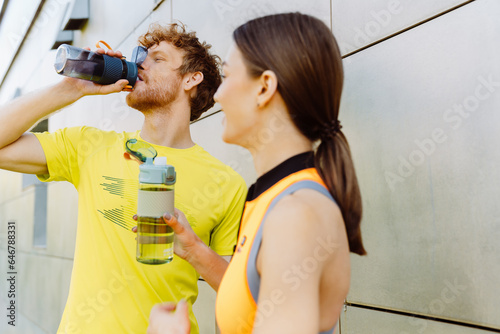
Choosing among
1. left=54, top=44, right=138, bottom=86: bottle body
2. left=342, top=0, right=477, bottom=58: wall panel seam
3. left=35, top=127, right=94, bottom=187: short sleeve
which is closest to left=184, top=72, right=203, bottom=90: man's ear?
left=54, top=44, right=138, bottom=86: bottle body

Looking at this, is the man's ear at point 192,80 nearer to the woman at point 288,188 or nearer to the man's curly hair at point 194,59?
the man's curly hair at point 194,59

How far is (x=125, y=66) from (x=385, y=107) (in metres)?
1.27

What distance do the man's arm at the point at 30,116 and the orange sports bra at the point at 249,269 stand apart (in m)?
1.34

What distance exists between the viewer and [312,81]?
3.76 feet

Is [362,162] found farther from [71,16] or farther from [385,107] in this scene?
[71,16]

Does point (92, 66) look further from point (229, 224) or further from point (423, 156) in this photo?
point (423, 156)

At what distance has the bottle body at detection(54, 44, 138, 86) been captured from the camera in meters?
2.06

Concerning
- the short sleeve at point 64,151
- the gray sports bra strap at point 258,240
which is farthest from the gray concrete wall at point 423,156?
the short sleeve at point 64,151

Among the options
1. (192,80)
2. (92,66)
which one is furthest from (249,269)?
(192,80)

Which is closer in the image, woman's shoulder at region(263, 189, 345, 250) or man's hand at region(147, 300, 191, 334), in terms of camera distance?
Answer: woman's shoulder at region(263, 189, 345, 250)

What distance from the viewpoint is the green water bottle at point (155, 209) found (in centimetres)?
148

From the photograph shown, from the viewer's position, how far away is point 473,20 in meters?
1.68

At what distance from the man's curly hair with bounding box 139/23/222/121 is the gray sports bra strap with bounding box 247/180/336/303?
163cm

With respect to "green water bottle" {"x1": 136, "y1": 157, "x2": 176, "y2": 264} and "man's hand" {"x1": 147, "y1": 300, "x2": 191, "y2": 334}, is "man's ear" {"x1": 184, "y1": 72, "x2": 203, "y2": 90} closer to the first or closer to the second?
"green water bottle" {"x1": 136, "y1": 157, "x2": 176, "y2": 264}
